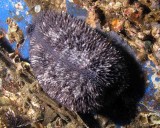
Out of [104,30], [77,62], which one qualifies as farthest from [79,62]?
[104,30]

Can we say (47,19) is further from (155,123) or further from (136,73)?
(155,123)

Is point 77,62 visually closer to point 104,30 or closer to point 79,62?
point 79,62

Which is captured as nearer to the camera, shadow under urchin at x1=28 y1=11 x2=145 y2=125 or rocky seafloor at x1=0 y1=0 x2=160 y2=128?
shadow under urchin at x1=28 y1=11 x2=145 y2=125

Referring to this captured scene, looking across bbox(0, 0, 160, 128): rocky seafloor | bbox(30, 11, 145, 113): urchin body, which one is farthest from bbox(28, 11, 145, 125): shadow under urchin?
bbox(0, 0, 160, 128): rocky seafloor

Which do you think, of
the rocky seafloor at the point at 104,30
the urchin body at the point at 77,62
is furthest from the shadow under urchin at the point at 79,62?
the rocky seafloor at the point at 104,30

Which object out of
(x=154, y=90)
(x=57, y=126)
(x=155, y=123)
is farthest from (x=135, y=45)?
(x=57, y=126)

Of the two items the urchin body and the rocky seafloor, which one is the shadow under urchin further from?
the rocky seafloor

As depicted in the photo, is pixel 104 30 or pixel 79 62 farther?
pixel 104 30
